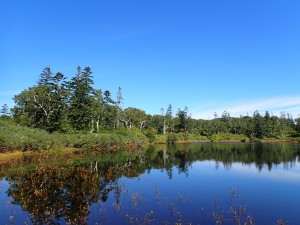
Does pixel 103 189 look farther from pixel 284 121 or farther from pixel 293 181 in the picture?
pixel 284 121

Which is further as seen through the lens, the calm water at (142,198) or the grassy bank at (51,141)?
the grassy bank at (51,141)

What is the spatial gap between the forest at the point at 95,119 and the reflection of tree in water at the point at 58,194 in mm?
12964

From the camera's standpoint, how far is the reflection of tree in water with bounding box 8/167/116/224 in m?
14.0

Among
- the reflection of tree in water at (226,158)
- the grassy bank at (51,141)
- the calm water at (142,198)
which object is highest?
the grassy bank at (51,141)

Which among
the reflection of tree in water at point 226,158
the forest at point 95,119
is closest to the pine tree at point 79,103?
the forest at point 95,119

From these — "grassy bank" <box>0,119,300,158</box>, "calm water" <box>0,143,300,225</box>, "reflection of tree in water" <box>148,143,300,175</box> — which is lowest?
"calm water" <box>0,143,300,225</box>

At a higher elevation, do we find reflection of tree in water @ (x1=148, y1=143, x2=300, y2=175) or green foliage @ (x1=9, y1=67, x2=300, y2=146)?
green foliage @ (x1=9, y1=67, x2=300, y2=146)

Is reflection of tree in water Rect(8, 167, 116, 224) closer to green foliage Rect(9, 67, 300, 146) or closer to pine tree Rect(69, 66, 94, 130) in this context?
green foliage Rect(9, 67, 300, 146)

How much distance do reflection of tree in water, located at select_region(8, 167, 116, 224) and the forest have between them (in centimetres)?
1296

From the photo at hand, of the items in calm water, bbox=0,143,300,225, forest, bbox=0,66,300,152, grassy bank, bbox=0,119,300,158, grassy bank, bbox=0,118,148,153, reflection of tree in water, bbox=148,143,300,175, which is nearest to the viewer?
calm water, bbox=0,143,300,225

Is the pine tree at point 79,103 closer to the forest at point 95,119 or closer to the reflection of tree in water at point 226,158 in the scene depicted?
the forest at point 95,119

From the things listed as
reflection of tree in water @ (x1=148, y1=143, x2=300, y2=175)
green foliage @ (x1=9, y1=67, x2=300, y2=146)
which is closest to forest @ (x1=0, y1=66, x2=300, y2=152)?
green foliage @ (x1=9, y1=67, x2=300, y2=146)

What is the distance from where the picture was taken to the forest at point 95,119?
198 ft

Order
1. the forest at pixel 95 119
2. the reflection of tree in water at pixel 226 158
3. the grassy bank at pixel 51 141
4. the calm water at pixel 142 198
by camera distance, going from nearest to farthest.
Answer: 1. the calm water at pixel 142 198
2. the grassy bank at pixel 51 141
3. the reflection of tree in water at pixel 226 158
4. the forest at pixel 95 119
